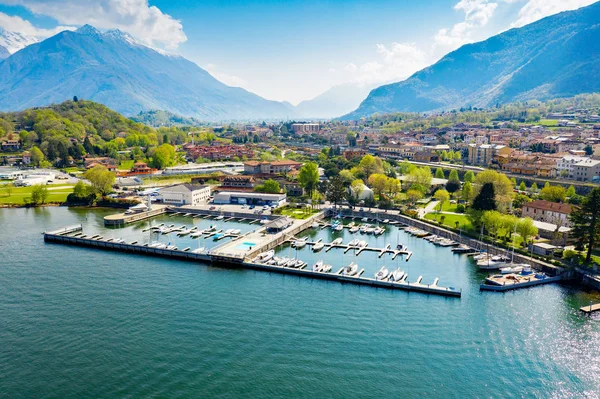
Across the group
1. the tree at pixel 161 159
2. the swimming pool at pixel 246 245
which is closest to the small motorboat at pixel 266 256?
the swimming pool at pixel 246 245

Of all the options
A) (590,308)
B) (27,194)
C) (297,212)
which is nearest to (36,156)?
(27,194)

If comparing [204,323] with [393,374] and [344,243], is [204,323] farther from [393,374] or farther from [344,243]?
[344,243]

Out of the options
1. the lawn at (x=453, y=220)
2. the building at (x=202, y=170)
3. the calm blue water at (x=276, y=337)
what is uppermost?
the building at (x=202, y=170)

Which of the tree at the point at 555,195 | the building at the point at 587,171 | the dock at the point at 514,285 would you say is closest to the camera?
the dock at the point at 514,285

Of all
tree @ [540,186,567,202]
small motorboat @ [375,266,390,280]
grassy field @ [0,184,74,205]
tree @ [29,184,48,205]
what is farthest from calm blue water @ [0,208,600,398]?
grassy field @ [0,184,74,205]

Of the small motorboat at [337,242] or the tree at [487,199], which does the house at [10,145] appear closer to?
the small motorboat at [337,242]
